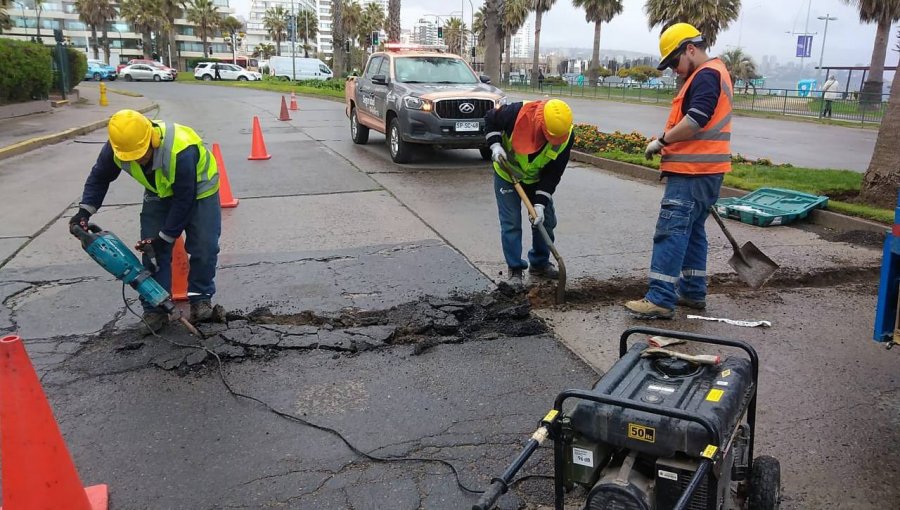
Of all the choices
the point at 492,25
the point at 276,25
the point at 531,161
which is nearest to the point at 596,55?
the point at 492,25

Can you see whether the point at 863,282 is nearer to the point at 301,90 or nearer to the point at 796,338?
the point at 796,338

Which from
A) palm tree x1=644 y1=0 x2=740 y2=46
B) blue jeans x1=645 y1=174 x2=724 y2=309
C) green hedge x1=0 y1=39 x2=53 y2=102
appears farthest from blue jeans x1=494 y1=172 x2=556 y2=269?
palm tree x1=644 y1=0 x2=740 y2=46

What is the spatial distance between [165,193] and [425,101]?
691 cm

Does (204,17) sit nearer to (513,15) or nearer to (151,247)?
(513,15)

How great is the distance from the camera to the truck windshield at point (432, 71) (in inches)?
468

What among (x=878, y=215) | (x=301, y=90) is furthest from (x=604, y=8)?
(x=878, y=215)

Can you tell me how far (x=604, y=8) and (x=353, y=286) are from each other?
50022 millimetres

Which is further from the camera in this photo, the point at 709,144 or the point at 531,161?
the point at 531,161

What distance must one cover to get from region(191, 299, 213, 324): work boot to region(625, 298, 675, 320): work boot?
117 inches

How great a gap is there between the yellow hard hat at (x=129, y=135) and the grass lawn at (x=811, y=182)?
6951 mm

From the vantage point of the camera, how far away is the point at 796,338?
449 centimetres

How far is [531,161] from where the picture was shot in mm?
5254

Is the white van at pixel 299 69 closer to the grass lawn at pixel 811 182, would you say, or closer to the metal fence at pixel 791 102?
the metal fence at pixel 791 102

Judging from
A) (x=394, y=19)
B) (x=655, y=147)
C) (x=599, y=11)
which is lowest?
(x=655, y=147)
